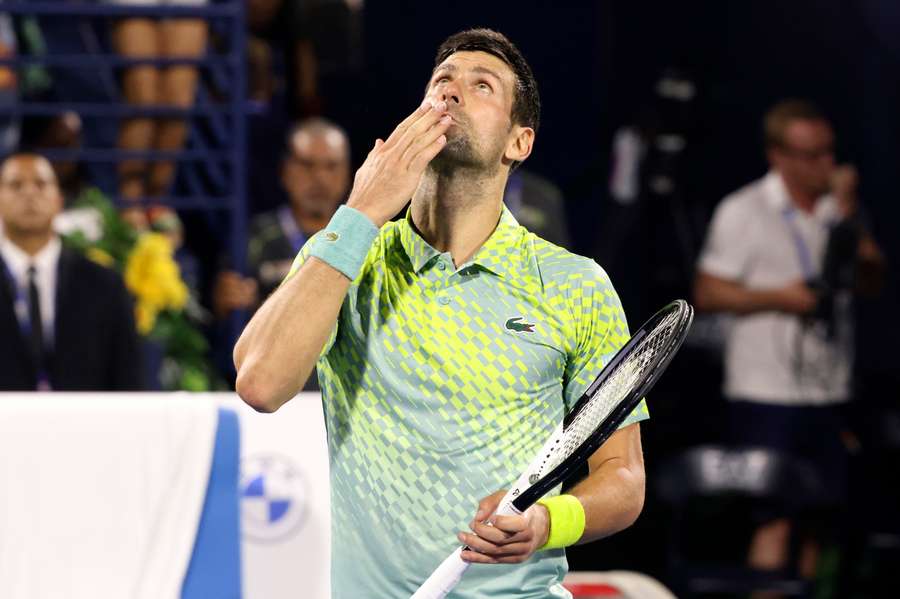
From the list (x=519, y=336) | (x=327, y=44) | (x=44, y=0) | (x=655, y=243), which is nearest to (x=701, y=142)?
(x=655, y=243)

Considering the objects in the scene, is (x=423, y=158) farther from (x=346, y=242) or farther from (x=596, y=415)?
(x=596, y=415)

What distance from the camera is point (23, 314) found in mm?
5305

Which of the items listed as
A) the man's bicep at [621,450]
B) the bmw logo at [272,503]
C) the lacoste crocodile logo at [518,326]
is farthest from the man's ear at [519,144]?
the bmw logo at [272,503]

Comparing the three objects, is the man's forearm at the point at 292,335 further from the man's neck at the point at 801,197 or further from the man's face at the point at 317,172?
the man's neck at the point at 801,197

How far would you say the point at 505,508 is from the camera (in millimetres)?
2270

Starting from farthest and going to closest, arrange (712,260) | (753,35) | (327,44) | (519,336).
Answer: (753,35), (327,44), (712,260), (519,336)

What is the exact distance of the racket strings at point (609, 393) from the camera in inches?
92.2

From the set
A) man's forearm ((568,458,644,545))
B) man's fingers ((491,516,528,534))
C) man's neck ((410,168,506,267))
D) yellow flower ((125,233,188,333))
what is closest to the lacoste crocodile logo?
man's neck ((410,168,506,267))

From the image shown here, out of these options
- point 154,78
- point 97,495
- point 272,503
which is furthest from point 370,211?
point 154,78

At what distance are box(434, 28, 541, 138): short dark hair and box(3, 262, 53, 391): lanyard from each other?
3078 millimetres

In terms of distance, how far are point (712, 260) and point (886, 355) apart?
8.02ft

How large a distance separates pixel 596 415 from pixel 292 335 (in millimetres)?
478

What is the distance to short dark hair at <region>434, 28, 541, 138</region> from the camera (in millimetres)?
2535

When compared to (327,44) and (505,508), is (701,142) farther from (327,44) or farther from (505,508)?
(505,508)
